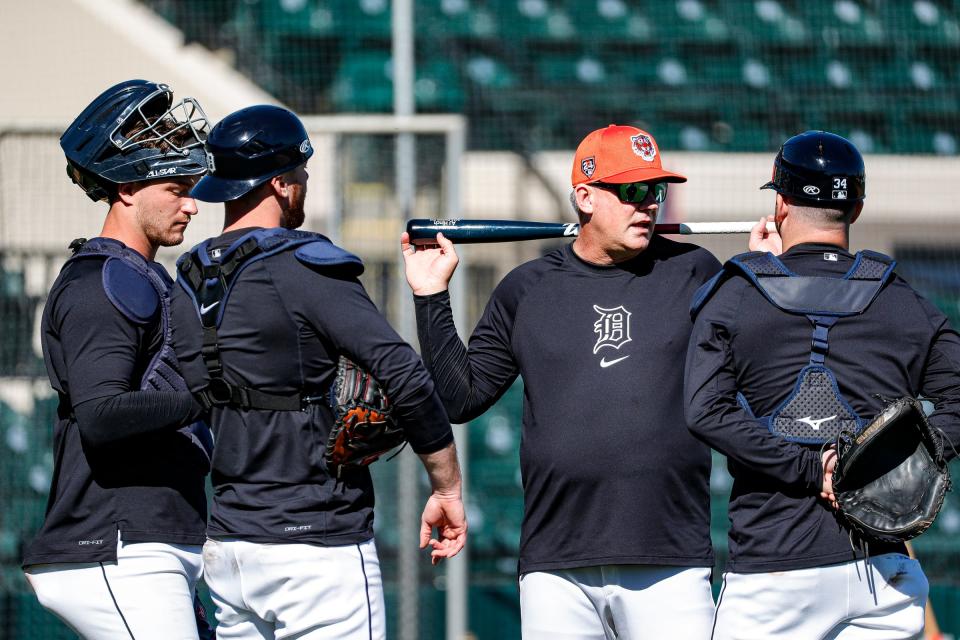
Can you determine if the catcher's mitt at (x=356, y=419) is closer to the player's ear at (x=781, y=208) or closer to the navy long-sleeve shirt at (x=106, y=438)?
the navy long-sleeve shirt at (x=106, y=438)

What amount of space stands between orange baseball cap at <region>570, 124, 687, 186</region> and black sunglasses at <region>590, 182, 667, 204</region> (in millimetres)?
15

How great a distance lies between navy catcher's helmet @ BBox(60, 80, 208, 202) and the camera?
3.09 m

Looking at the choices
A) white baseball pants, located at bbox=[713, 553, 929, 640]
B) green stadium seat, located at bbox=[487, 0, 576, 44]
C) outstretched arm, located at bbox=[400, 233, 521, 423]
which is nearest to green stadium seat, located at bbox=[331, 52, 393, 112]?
green stadium seat, located at bbox=[487, 0, 576, 44]

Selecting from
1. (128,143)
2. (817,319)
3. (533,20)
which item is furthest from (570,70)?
(817,319)

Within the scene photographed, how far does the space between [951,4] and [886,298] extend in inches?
240

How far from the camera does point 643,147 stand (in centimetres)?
325

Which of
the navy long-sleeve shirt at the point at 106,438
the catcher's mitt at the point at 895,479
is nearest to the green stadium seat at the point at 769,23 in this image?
the catcher's mitt at the point at 895,479

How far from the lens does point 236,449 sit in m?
2.77

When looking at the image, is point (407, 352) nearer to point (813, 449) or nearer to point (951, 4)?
point (813, 449)

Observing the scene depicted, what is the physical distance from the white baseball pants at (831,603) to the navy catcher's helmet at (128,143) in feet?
5.85

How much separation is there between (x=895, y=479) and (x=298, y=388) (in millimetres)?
1395

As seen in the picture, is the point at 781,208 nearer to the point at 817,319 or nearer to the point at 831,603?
the point at 817,319

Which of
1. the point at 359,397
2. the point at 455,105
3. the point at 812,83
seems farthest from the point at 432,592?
the point at 812,83

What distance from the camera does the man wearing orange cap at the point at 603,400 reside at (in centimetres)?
303
